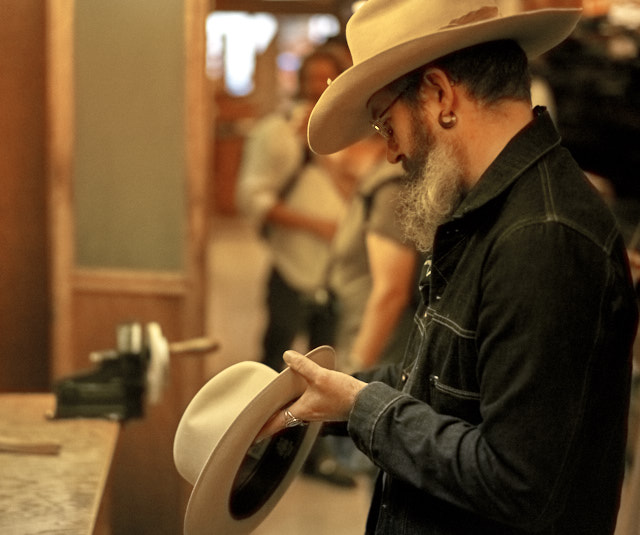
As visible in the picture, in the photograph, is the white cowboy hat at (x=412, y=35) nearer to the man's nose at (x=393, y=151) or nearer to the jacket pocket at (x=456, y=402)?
the man's nose at (x=393, y=151)

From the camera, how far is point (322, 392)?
130cm

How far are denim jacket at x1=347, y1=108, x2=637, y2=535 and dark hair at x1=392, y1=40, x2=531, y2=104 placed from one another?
6cm

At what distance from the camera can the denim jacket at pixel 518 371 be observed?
3.58 feet

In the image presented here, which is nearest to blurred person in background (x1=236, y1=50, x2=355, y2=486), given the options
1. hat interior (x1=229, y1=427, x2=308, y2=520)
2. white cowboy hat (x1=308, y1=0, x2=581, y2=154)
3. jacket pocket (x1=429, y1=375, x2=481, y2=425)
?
hat interior (x1=229, y1=427, x2=308, y2=520)

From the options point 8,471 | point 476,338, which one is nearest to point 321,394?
point 476,338

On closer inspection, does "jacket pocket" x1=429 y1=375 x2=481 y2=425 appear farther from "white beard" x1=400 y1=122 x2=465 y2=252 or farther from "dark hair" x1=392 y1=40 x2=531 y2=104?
"dark hair" x1=392 y1=40 x2=531 y2=104

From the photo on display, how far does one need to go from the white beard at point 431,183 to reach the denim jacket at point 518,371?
1.6 inches

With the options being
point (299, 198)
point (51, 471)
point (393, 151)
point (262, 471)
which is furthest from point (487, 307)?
point (299, 198)

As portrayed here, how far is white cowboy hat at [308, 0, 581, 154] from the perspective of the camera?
123 cm

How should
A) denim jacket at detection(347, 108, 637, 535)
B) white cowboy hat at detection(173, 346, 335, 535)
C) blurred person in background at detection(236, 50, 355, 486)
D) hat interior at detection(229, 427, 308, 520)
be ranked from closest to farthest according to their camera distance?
denim jacket at detection(347, 108, 637, 535), white cowboy hat at detection(173, 346, 335, 535), hat interior at detection(229, 427, 308, 520), blurred person in background at detection(236, 50, 355, 486)

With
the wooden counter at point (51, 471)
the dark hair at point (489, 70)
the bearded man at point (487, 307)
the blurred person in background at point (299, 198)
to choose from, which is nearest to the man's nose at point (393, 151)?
the bearded man at point (487, 307)

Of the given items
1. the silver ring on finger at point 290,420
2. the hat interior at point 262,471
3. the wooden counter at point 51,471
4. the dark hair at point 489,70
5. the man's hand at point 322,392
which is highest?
the dark hair at point 489,70

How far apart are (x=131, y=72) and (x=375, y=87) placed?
5.65ft

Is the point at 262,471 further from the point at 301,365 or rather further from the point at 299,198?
the point at 299,198
